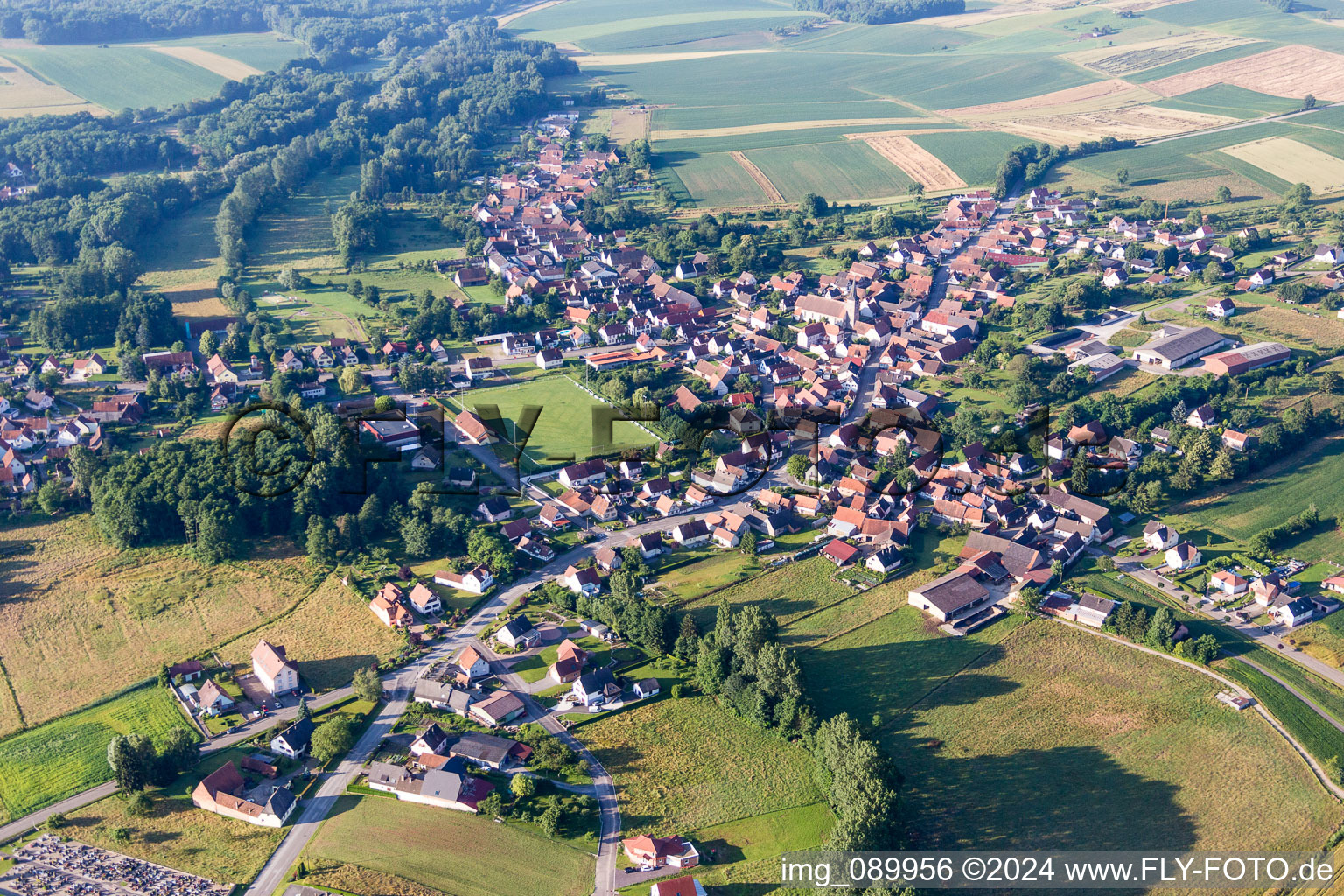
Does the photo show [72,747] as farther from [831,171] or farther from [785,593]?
[831,171]

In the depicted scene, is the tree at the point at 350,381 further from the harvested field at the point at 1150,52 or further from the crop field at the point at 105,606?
the harvested field at the point at 1150,52

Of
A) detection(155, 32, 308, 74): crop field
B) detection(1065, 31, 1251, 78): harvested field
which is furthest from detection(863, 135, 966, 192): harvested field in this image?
detection(155, 32, 308, 74): crop field

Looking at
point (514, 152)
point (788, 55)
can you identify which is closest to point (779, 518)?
point (514, 152)

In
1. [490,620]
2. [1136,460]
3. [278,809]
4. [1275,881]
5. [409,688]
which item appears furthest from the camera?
[1136,460]

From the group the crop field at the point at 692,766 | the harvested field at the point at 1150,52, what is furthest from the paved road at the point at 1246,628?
the harvested field at the point at 1150,52

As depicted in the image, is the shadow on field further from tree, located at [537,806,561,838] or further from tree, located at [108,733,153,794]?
tree, located at [108,733,153,794]

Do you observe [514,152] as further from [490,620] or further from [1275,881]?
[1275,881]
